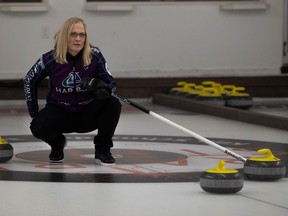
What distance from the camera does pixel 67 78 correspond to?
6.34m

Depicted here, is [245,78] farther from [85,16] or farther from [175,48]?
[85,16]

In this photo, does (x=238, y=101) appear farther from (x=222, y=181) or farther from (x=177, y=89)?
(x=222, y=181)

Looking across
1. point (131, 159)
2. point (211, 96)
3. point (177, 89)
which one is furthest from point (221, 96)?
point (131, 159)

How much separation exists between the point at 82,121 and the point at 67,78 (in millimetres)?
305

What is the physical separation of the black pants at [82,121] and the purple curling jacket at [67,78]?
5 cm

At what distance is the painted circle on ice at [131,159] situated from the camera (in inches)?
229

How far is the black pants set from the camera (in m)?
6.36

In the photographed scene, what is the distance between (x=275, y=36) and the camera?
43.6ft

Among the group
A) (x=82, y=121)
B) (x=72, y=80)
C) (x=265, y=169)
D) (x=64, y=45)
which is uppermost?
(x=64, y=45)

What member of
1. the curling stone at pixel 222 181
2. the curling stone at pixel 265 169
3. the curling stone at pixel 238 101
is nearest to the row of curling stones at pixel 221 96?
the curling stone at pixel 238 101

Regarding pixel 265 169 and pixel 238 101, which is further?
pixel 238 101

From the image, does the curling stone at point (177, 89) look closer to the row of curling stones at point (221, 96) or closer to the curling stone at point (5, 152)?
the row of curling stones at point (221, 96)

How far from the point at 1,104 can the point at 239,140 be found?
15.8ft

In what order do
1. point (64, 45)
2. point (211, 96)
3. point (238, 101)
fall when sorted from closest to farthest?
point (64, 45) → point (238, 101) → point (211, 96)
